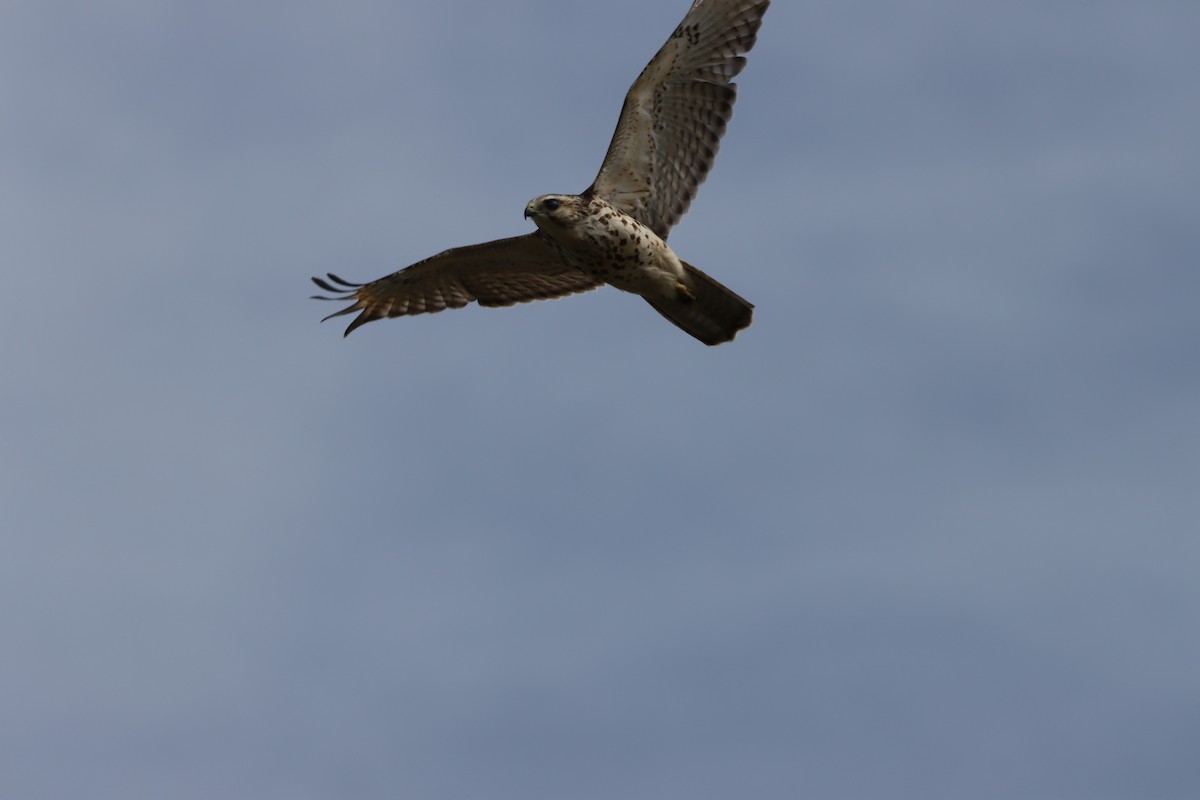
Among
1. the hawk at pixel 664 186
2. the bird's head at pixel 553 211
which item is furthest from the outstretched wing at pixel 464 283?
the bird's head at pixel 553 211

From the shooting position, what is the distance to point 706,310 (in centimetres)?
1594

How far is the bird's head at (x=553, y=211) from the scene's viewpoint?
15.2 metres

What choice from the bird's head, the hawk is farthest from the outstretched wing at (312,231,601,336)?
the bird's head

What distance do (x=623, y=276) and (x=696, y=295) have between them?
669mm

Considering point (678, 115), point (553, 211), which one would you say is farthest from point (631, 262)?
point (678, 115)

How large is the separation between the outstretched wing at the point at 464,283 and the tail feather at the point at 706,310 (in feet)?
3.17

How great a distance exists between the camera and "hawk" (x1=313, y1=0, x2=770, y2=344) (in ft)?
51.2

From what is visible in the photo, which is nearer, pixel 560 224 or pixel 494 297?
pixel 560 224

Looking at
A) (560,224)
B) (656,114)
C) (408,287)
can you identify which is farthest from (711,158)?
(408,287)

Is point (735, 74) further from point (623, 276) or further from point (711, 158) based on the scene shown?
point (623, 276)

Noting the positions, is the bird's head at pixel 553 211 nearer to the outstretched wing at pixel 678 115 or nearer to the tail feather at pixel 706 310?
the outstretched wing at pixel 678 115

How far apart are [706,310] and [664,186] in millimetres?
1225

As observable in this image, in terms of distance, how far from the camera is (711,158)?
16266 millimetres

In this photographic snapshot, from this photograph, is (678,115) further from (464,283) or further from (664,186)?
(464,283)
